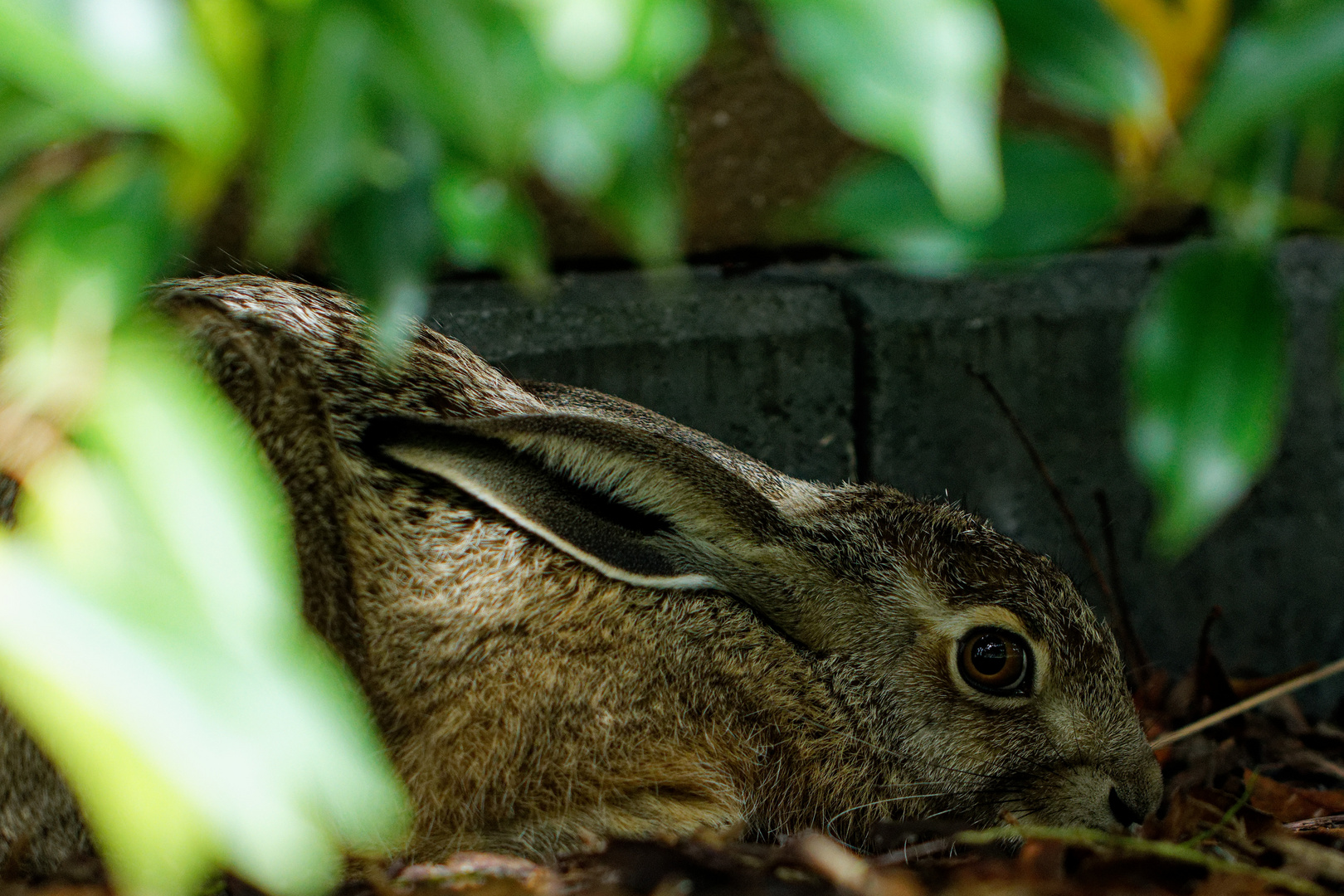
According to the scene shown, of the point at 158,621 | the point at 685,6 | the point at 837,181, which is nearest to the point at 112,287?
the point at 158,621

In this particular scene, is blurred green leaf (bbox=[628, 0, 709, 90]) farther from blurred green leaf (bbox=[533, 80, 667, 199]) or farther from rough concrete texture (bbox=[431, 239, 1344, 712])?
rough concrete texture (bbox=[431, 239, 1344, 712])

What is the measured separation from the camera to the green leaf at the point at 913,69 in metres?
0.93

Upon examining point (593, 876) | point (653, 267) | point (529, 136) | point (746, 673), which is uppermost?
point (653, 267)

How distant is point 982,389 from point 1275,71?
3.04 meters

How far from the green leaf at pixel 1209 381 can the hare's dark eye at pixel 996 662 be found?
184cm

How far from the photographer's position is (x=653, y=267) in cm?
378

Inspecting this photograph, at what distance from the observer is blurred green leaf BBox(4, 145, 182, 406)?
102cm

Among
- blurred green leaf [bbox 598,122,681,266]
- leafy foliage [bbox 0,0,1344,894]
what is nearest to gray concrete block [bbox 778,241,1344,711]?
leafy foliage [bbox 0,0,1344,894]

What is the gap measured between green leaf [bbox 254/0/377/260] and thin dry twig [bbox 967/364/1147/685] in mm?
2903

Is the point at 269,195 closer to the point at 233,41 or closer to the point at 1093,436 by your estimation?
the point at 233,41

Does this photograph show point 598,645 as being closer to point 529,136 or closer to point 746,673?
point 746,673

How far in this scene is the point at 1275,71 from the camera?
1081 mm

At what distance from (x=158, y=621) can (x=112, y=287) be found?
291mm

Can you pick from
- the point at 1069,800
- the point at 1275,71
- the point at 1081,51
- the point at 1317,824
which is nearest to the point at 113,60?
the point at 1081,51
